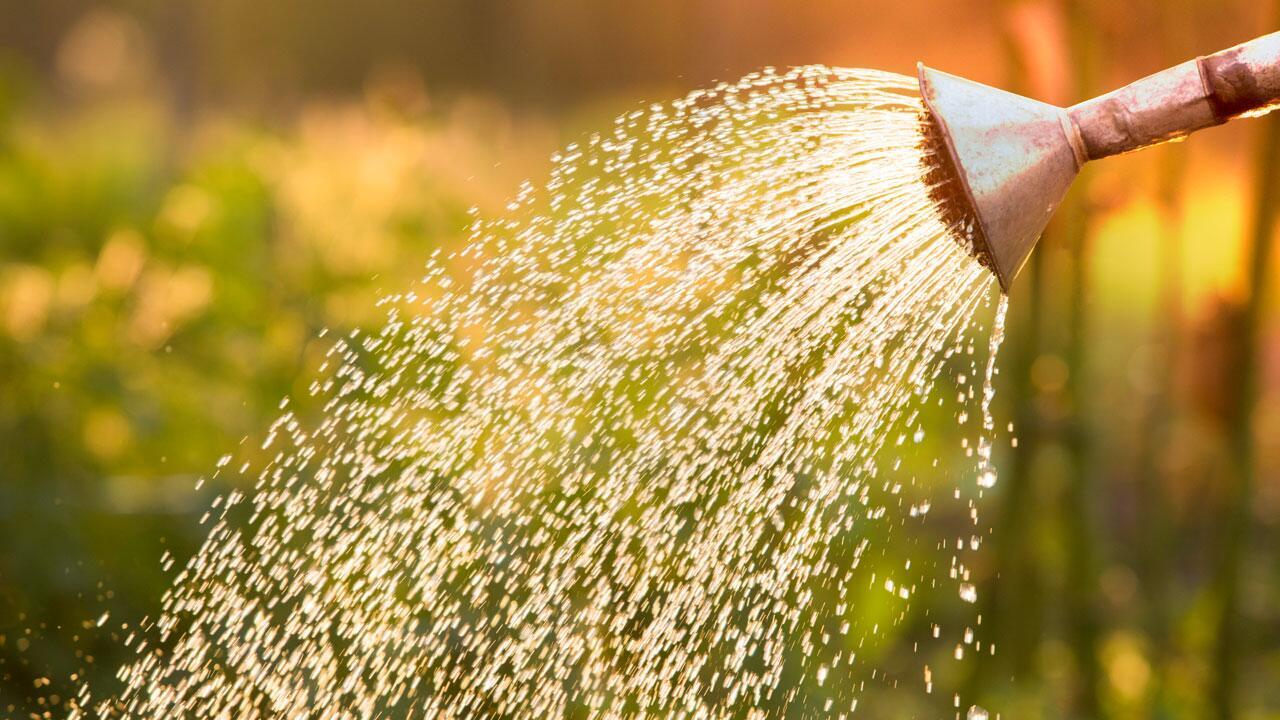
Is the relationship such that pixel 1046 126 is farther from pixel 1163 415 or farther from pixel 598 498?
pixel 1163 415

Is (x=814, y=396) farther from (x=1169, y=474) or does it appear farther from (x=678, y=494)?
(x=1169, y=474)

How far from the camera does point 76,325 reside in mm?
2811

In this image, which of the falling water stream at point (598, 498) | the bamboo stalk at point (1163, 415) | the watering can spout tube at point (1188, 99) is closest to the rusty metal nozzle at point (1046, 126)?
the watering can spout tube at point (1188, 99)

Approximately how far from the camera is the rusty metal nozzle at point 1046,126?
113 cm

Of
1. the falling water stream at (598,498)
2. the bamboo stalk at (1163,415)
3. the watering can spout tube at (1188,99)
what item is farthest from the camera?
the bamboo stalk at (1163,415)

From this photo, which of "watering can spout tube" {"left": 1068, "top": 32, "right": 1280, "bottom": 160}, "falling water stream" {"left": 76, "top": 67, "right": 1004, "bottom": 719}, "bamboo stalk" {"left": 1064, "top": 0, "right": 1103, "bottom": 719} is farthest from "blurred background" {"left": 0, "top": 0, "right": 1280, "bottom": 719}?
"watering can spout tube" {"left": 1068, "top": 32, "right": 1280, "bottom": 160}

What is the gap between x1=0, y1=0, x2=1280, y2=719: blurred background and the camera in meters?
2.31

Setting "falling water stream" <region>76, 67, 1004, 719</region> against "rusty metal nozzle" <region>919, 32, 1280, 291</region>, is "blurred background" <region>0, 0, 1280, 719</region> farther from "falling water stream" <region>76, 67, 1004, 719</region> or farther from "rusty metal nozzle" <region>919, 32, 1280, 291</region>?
"rusty metal nozzle" <region>919, 32, 1280, 291</region>

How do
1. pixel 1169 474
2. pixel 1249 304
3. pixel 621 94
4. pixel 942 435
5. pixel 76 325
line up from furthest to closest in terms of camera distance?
pixel 621 94 < pixel 1169 474 < pixel 76 325 < pixel 942 435 < pixel 1249 304

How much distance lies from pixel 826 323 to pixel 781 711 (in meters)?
0.62

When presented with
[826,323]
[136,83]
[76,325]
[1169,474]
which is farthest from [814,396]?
[136,83]

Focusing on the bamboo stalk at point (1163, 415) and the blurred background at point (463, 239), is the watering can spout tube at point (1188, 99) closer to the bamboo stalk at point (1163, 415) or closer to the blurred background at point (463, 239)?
the blurred background at point (463, 239)

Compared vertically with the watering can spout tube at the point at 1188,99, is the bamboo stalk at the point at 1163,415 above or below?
below

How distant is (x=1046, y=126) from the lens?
46.7 inches
